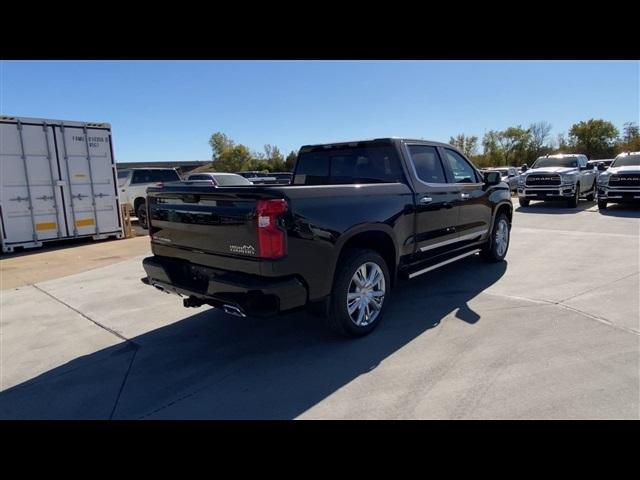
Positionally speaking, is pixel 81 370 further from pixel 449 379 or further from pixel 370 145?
pixel 370 145

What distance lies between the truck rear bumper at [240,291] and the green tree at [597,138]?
55308 millimetres

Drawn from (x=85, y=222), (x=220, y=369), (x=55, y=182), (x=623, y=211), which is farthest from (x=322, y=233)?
(x=623, y=211)

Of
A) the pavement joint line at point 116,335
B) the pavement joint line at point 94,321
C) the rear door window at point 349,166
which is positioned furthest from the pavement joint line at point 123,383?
the rear door window at point 349,166

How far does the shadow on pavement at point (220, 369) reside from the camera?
2.91m

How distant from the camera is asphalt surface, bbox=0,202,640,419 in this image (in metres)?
2.83

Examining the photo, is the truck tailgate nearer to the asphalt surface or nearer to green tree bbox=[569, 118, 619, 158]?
the asphalt surface

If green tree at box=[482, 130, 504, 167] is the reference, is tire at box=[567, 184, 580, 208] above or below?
below

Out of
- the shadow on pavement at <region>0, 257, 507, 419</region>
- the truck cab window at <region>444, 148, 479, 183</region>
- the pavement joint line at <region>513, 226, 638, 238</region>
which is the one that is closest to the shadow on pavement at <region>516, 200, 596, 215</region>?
the pavement joint line at <region>513, 226, 638, 238</region>

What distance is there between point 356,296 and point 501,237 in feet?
13.6

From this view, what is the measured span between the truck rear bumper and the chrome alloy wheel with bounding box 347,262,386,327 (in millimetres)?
705

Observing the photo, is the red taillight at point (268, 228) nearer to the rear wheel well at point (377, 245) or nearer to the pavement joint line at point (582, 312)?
the rear wheel well at point (377, 245)
